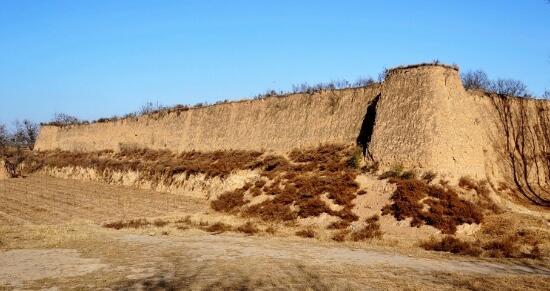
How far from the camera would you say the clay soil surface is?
Result: 36.7 ft

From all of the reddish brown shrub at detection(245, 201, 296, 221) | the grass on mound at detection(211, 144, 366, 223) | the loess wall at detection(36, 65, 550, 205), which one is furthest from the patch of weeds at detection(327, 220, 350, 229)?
the loess wall at detection(36, 65, 550, 205)

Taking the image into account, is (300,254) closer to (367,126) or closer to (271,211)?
(271,211)

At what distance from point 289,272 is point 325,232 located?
6858 mm

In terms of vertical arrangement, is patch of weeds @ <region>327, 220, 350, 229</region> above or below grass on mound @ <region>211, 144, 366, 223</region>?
below

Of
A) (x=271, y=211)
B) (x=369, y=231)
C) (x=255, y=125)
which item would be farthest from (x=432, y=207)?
(x=255, y=125)

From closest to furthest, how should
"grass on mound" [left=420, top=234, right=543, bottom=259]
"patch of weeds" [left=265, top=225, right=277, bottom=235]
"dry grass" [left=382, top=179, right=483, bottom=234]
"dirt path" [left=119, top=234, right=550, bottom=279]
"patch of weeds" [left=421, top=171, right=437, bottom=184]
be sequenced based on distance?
1. "dirt path" [left=119, top=234, right=550, bottom=279]
2. "grass on mound" [left=420, top=234, right=543, bottom=259]
3. "dry grass" [left=382, top=179, right=483, bottom=234]
4. "patch of weeds" [left=265, top=225, right=277, bottom=235]
5. "patch of weeds" [left=421, top=171, right=437, bottom=184]

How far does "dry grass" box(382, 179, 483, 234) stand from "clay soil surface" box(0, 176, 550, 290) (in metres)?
2.84

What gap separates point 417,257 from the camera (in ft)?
48.1

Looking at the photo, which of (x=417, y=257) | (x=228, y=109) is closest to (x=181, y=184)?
(x=228, y=109)

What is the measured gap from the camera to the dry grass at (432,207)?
18.3 meters

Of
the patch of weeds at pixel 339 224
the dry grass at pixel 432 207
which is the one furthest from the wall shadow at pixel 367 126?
the patch of weeds at pixel 339 224

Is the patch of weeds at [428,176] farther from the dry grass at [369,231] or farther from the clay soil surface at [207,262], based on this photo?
the clay soil surface at [207,262]

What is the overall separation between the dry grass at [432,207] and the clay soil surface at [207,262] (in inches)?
112

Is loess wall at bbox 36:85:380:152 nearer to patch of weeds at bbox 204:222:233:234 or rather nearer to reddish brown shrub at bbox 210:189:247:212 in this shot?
reddish brown shrub at bbox 210:189:247:212
